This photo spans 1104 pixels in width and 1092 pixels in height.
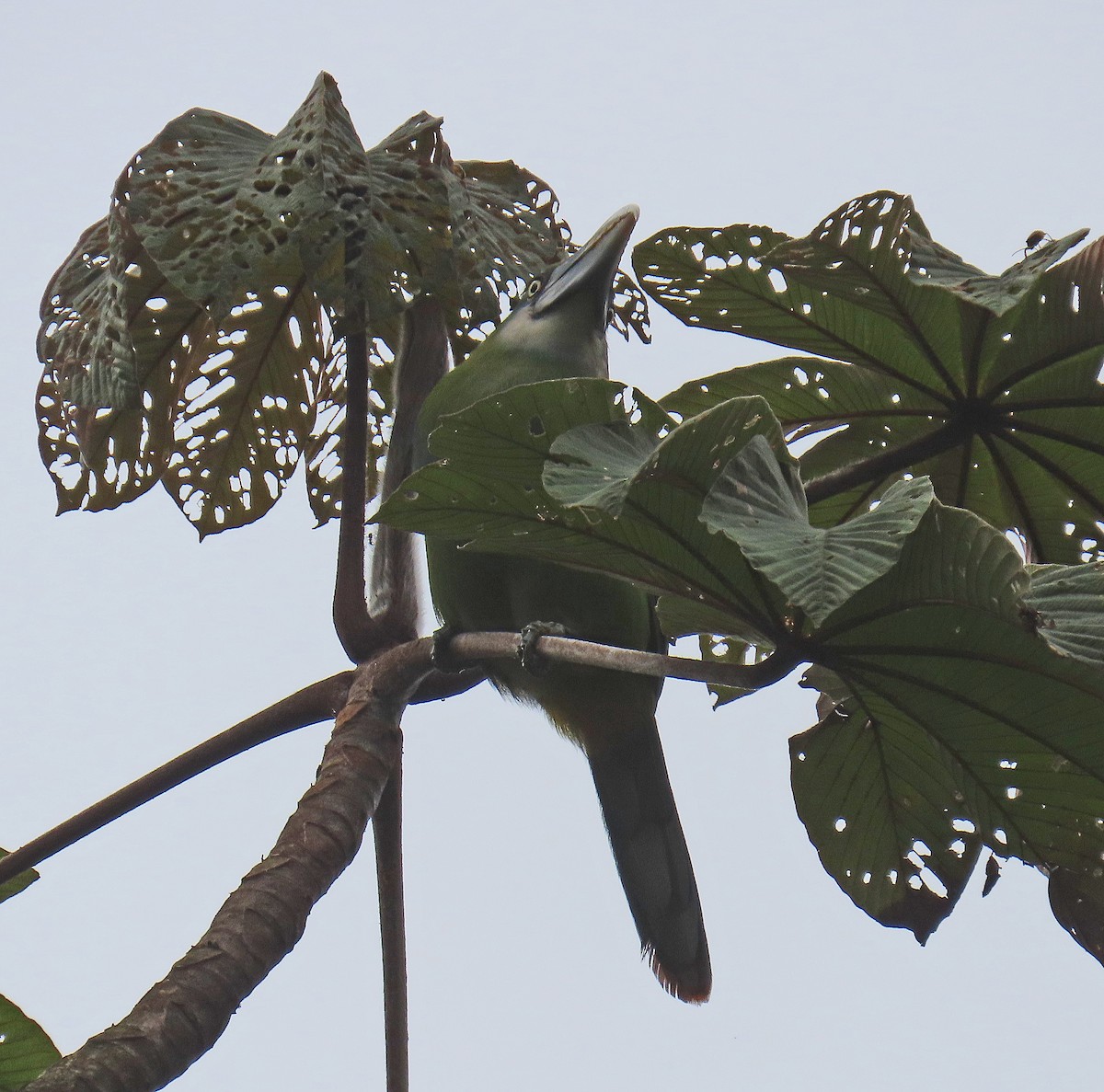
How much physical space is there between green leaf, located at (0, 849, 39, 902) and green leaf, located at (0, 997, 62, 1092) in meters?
0.17

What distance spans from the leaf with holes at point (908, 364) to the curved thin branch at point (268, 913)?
70cm

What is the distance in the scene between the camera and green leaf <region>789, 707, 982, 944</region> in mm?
1703

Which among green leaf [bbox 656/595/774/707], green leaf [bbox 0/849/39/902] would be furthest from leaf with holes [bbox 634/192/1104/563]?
green leaf [bbox 0/849/39/902]

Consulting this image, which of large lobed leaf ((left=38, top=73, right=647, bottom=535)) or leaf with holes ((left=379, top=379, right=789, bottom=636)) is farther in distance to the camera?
large lobed leaf ((left=38, top=73, right=647, bottom=535))

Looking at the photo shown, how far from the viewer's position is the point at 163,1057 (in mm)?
1345

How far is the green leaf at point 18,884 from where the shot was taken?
6.54ft

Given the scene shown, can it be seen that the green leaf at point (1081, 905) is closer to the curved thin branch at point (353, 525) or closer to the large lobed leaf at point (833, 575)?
the large lobed leaf at point (833, 575)

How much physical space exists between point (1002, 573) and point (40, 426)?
6.51 feet

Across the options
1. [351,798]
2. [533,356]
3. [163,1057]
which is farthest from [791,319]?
[163,1057]

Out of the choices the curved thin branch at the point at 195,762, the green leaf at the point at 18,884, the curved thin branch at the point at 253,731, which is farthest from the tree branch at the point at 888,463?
the green leaf at the point at 18,884

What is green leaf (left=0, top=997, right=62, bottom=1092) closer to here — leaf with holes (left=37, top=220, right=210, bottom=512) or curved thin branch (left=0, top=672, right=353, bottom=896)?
curved thin branch (left=0, top=672, right=353, bottom=896)

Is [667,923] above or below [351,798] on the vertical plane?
below

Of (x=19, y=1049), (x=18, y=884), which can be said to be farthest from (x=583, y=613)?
(x=19, y=1049)

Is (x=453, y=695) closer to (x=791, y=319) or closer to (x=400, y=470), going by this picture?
(x=400, y=470)
